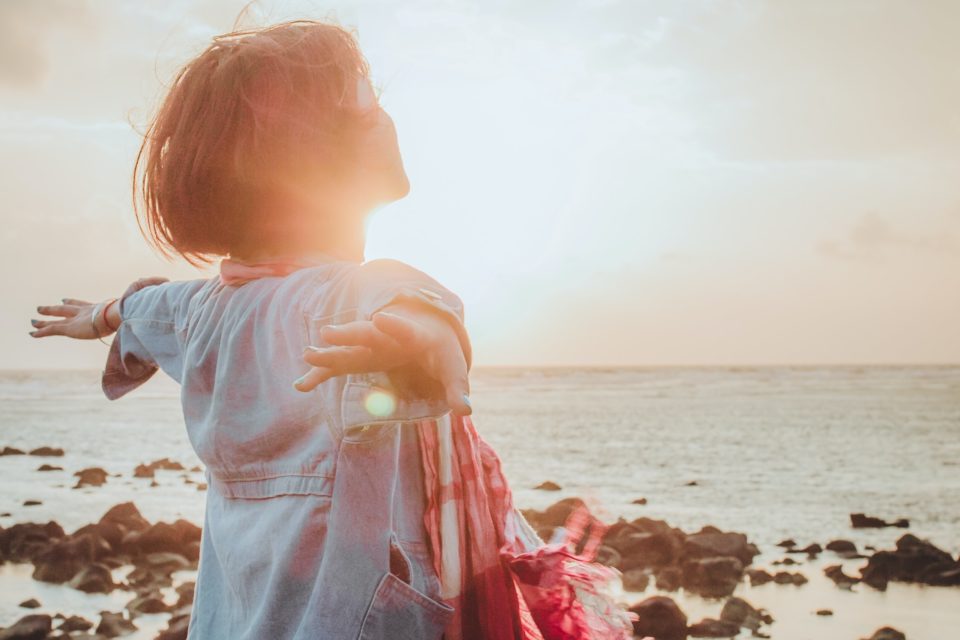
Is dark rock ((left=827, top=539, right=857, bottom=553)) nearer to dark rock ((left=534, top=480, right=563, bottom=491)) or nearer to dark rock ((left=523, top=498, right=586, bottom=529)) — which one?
dark rock ((left=523, top=498, right=586, bottom=529))

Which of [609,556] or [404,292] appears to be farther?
[609,556]

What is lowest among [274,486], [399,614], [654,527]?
[654,527]

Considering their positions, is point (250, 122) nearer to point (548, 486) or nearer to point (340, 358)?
point (340, 358)

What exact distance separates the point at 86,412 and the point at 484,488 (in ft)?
99.3

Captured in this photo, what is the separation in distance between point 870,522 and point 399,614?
→ 9540 millimetres

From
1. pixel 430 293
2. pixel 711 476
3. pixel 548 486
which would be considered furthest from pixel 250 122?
pixel 711 476

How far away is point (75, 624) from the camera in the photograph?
572 centimetres

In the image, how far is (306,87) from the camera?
165 centimetres

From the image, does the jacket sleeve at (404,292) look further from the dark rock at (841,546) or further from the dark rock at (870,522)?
the dark rock at (870,522)

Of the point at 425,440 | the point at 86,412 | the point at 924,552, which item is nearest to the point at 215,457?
→ the point at 425,440

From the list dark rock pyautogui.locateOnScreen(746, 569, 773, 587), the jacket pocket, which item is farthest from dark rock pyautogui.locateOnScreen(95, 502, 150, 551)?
the jacket pocket

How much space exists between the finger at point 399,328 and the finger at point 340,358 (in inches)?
1.5

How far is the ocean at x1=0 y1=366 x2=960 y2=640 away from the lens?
6.52 metres

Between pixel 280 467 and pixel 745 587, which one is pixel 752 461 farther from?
pixel 280 467
